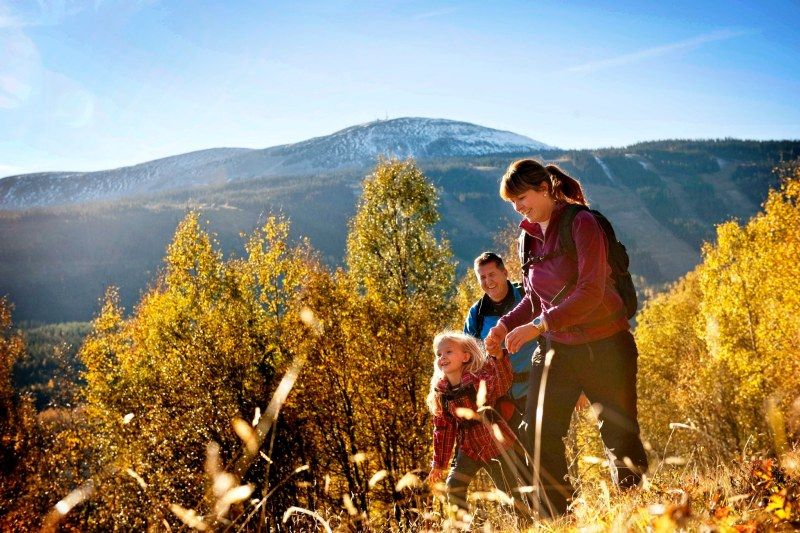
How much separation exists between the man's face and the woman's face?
1.78 meters

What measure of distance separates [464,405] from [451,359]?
390 mm

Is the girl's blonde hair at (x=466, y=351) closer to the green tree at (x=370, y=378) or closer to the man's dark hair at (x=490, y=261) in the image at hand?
the man's dark hair at (x=490, y=261)

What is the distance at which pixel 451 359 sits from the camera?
4.64 metres

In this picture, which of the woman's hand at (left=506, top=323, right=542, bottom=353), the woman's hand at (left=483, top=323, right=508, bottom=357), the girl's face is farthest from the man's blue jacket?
the woman's hand at (left=506, top=323, right=542, bottom=353)

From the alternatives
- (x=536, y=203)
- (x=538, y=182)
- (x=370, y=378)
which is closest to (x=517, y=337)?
(x=536, y=203)

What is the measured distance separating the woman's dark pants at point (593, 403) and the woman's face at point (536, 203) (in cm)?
88

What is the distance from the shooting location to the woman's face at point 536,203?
3.69m

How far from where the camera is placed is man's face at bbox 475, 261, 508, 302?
5512 millimetres

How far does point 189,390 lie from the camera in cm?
1989

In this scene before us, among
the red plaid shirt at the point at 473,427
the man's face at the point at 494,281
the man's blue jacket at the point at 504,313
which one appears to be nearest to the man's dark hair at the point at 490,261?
the man's face at the point at 494,281

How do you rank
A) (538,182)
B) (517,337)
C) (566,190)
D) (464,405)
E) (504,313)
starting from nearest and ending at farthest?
1. (517,337)
2. (538,182)
3. (566,190)
4. (464,405)
5. (504,313)

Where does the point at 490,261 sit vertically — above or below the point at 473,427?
above

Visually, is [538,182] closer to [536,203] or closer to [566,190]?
[536,203]

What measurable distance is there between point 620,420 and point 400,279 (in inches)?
912
